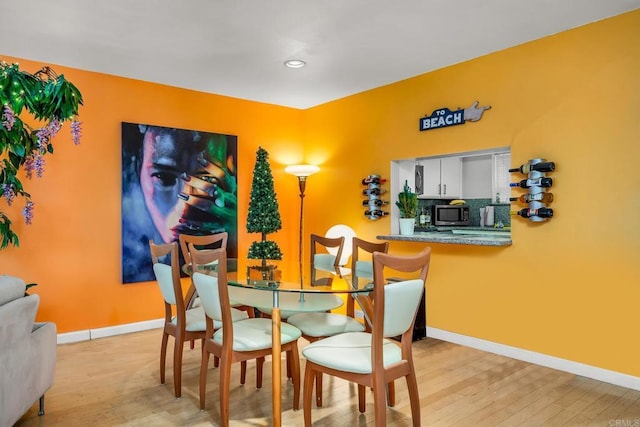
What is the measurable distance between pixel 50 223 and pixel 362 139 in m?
3.21

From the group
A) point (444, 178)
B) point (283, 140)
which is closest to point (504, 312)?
point (444, 178)

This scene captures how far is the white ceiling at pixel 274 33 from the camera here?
287 cm

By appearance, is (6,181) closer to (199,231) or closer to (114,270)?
(114,270)

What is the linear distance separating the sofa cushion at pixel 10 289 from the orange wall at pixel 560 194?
10.8 ft

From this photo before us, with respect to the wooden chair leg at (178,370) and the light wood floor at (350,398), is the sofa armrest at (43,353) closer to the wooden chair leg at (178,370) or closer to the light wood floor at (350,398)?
the light wood floor at (350,398)

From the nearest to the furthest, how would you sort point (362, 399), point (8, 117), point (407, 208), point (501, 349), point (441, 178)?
point (362, 399) < point (8, 117) < point (501, 349) < point (407, 208) < point (441, 178)

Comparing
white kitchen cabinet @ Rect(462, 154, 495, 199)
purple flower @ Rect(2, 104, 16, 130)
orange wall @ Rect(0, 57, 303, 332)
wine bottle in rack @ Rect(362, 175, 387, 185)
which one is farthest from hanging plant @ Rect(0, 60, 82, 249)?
white kitchen cabinet @ Rect(462, 154, 495, 199)

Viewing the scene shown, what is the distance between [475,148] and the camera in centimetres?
388

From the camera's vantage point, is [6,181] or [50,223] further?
[50,223]

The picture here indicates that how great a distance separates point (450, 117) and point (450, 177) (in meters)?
2.31

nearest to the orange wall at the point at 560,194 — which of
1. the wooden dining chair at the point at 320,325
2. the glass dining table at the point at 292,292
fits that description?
the wooden dining chair at the point at 320,325

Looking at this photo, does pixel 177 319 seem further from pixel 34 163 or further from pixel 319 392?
pixel 34 163

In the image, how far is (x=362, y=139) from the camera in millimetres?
4961

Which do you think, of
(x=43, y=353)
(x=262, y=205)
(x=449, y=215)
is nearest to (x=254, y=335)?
(x=43, y=353)
